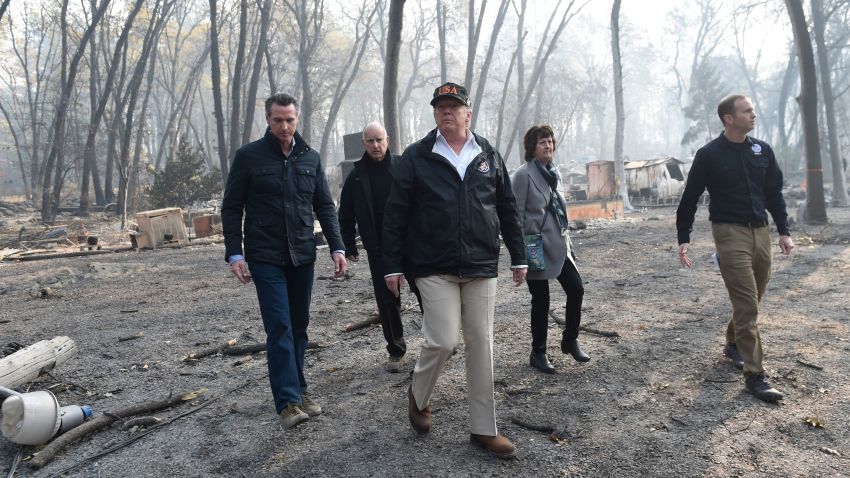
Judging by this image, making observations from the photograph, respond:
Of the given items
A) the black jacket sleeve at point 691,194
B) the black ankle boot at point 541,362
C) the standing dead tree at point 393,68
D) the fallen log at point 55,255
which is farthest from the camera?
the fallen log at point 55,255

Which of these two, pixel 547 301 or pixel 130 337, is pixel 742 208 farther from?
pixel 130 337

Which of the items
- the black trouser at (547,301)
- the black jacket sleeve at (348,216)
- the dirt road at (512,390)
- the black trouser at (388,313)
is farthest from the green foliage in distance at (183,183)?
the black trouser at (547,301)

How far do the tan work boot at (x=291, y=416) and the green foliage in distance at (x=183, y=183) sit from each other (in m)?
18.9

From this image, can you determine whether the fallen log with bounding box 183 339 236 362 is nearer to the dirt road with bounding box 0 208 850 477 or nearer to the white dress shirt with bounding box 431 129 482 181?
the dirt road with bounding box 0 208 850 477

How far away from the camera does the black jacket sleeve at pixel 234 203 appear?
3.94m

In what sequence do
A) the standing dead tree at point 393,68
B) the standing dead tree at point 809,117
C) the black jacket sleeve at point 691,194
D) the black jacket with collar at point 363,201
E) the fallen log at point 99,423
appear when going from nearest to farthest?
the fallen log at point 99,423 < the black jacket sleeve at point 691,194 < the black jacket with collar at point 363,201 < the standing dead tree at point 393,68 < the standing dead tree at point 809,117

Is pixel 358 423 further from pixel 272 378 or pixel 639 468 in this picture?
pixel 639 468

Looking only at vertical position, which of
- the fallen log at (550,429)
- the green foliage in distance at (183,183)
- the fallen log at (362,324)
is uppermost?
the green foliage in distance at (183,183)

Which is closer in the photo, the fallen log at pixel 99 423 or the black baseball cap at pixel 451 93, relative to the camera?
the black baseball cap at pixel 451 93

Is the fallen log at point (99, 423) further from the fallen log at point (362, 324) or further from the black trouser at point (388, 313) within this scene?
the fallen log at point (362, 324)

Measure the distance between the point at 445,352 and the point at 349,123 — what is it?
74924mm

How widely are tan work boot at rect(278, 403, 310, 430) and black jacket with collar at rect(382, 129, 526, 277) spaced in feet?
3.90

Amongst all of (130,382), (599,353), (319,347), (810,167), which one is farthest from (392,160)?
(810,167)

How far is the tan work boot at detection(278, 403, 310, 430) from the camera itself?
12.8 feet
